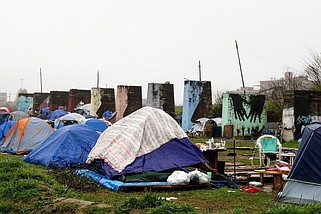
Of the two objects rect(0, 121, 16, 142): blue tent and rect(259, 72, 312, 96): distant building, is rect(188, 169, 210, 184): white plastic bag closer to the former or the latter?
rect(0, 121, 16, 142): blue tent

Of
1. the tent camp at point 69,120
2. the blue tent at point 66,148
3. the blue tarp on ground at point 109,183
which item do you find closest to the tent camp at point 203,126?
the tent camp at point 69,120

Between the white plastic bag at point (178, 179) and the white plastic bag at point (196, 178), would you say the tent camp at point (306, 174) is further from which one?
the white plastic bag at point (178, 179)

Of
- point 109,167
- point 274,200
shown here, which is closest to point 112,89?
point 109,167

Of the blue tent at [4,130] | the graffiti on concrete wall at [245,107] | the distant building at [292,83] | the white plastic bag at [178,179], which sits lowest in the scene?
the white plastic bag at [178,179]

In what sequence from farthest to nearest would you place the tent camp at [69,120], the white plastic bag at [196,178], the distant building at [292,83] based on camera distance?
the distant building at [292,83]
the tent camp at [69,120]
the white plastic bag at [196,178]

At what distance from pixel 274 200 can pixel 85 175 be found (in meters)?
4.54

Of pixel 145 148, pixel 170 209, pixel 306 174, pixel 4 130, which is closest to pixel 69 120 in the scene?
pixel 4 130

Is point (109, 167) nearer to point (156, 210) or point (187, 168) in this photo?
point (187, 168)

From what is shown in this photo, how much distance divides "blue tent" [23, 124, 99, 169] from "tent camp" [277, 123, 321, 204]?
613 cm

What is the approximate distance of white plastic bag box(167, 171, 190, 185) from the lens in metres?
10.5

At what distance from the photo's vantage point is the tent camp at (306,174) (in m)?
8.75

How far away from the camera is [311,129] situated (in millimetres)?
9008

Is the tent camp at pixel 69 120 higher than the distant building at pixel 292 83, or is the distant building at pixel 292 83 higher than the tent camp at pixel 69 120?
the distant building at pixel 292 83

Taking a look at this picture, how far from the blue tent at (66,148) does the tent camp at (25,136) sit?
4500 mm
